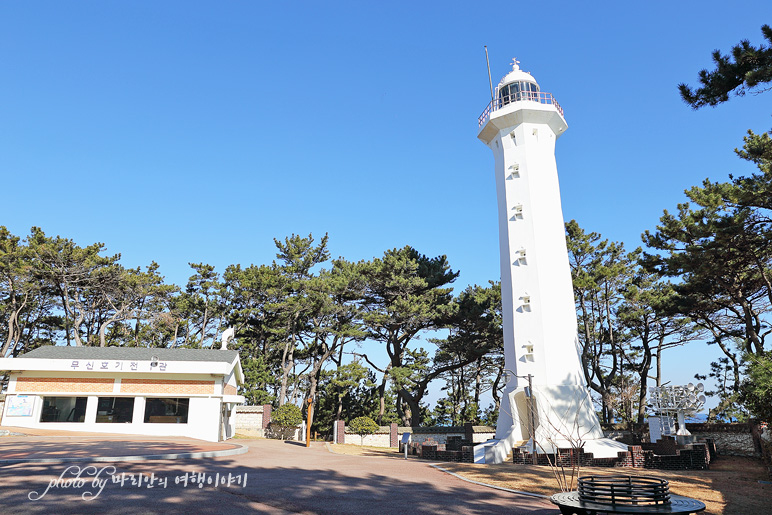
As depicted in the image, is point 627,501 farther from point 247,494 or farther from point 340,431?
point 340,431

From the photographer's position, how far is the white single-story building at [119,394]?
80.4 feet

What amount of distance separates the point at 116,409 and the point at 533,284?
881 inches

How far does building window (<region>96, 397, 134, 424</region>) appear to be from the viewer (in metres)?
24.9

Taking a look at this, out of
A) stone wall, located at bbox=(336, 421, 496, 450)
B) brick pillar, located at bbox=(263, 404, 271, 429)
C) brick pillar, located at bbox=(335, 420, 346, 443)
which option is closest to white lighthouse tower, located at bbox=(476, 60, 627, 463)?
stone wall, located at bbox=(336, 421, 496, 450)

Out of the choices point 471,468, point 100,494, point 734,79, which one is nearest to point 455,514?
point 100,494

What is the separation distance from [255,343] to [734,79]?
38.4m

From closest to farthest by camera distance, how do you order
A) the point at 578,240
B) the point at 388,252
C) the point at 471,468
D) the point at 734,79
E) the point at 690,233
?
the point at 734,79, the point at 471,468, the point at 690,233, the point at 578,240, the point at 388,252

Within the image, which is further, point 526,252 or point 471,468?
point 526,252

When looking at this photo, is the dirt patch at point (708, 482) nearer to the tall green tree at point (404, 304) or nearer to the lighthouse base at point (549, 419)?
the lighthouse base at point (549, 419)

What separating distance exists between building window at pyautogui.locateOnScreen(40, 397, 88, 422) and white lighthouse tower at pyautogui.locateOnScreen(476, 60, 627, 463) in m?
20.2

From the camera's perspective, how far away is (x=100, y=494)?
8289 millimetres

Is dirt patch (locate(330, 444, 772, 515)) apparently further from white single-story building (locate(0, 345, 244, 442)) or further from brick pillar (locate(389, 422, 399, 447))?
brick pillar (locate(389, 422, 399, 447))

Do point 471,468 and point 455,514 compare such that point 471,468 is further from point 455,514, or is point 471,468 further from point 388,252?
point 388,252

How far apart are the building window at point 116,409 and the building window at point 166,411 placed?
0.86 meters
